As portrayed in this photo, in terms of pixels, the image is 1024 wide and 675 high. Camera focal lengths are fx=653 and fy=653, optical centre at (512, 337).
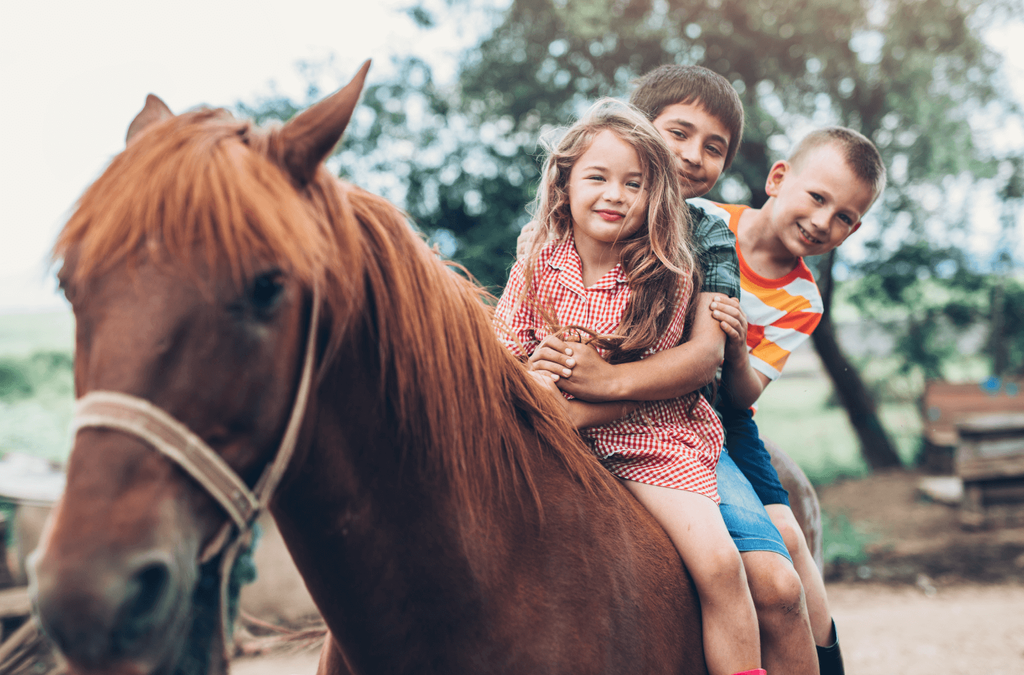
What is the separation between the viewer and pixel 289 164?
45.1 inches

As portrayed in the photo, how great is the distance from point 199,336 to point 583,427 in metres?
1.12

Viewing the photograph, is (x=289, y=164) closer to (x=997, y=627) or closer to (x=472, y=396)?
(x=472, y=396)

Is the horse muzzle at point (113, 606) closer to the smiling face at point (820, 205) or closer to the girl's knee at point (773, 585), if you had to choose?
Answer: the girl's knee at point (773, 585)

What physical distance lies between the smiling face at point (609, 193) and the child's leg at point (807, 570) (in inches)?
42.2

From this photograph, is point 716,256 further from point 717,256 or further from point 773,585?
point 773,585

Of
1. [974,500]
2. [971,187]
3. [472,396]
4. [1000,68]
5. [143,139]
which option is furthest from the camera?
[971,187]

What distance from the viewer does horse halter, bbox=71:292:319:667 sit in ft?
3.01

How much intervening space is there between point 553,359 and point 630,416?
0.31 metres

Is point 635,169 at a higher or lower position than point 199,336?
higher

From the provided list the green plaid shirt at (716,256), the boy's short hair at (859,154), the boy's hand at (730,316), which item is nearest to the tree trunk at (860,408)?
the boy's short hair at (859,154)

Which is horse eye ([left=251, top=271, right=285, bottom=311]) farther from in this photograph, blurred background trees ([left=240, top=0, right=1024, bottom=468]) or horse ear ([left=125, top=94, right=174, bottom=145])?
blurred background trees ([left=240, top=0, right=1024, bottom=468])

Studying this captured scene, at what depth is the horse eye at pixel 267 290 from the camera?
1.02 metres

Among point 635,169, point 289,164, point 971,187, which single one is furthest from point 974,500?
point 289,164

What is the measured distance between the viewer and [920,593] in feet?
20.8
